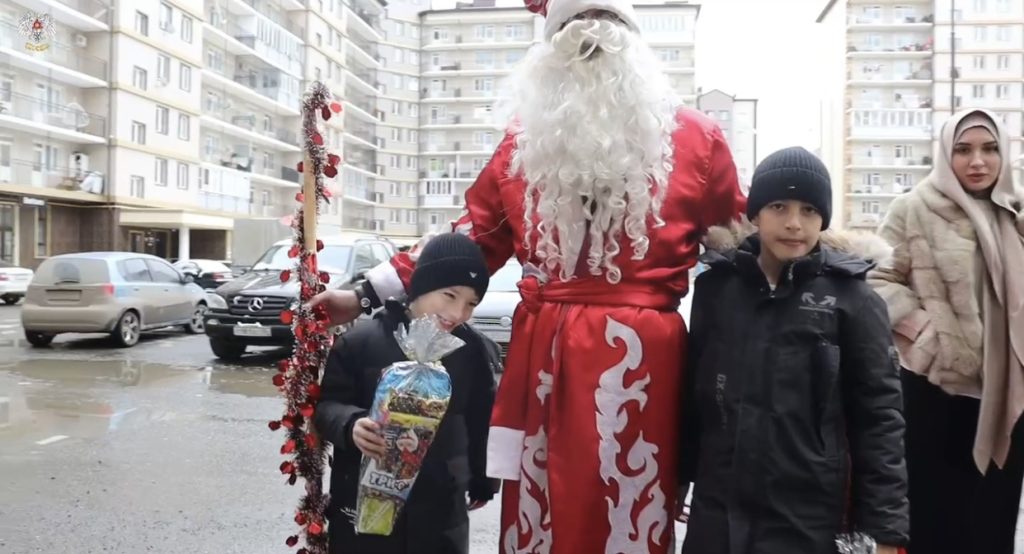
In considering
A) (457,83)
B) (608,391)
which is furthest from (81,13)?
(457,83)

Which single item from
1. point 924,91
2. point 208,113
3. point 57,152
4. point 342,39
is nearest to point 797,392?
point 57,152

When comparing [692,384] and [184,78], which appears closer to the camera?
[692,384]

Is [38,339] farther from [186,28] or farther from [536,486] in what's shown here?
[186,28]

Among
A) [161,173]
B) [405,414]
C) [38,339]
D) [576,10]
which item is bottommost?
[38,339]

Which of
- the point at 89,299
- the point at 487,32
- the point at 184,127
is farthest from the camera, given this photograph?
the point at 487,32

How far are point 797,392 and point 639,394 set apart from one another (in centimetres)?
39

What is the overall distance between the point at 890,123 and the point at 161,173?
179 feet

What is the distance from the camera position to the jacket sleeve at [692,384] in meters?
2.10

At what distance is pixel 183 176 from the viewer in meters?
39.7

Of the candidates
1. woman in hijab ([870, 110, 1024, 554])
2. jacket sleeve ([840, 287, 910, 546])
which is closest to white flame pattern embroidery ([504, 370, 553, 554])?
jacket sleeve ([840, 287, 910, 546])

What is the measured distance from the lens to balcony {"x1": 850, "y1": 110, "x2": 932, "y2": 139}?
212 ft

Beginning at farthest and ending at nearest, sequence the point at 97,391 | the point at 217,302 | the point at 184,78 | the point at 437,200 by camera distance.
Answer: the point at 437,200, the point at 184,78, the point at 217,302, the point at 97,391

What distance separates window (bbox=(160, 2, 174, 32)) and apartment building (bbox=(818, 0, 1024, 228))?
49774mm

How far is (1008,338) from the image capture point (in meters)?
2.78
